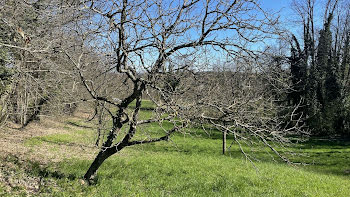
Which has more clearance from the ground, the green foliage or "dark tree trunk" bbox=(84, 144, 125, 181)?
the green foliage

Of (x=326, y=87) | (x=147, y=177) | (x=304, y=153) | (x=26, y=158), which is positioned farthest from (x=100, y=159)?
(x=326, y=87)

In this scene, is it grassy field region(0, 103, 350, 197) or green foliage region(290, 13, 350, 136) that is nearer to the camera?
grassy field region(0, 103, 350, 197)

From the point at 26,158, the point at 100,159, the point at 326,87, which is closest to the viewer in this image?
the point at 100,159

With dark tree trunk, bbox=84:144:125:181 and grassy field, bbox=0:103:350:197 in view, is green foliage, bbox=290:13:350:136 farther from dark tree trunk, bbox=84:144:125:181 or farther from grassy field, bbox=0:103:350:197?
dark tree trunk, bbox=84:144:125:181

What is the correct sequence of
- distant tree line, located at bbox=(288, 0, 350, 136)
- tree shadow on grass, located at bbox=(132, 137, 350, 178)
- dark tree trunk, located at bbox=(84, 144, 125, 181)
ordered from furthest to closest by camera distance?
distant tree line, located at bbox=(288, 0, 350, 136) < tree shadow on grass, located at bbox=(132, 137, 350, 178) < dark tree trunk, located at bbox=(84, 144, 125, 181)

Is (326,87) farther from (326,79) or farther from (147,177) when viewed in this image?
(147,177)

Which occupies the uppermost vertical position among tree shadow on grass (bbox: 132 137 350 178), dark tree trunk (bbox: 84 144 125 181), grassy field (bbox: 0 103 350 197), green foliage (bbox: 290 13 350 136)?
green foliage (bbox: 290 13 350 136)

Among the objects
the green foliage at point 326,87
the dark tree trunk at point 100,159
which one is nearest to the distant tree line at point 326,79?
the green foliage at point 326,87

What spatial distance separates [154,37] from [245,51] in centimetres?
156

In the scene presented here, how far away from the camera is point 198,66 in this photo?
5.13m

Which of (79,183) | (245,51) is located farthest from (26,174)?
(245,51)

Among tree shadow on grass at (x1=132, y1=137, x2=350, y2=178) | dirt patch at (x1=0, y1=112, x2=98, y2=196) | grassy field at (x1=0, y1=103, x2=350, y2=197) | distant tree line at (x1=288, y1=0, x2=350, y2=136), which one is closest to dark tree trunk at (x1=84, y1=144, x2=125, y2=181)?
grassy field at (x1=0, y1=103, x2=350, y2=197)

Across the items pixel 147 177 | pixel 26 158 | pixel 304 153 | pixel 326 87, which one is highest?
pixel 326 87

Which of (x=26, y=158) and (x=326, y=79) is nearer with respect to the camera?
(x=26, y=158)
